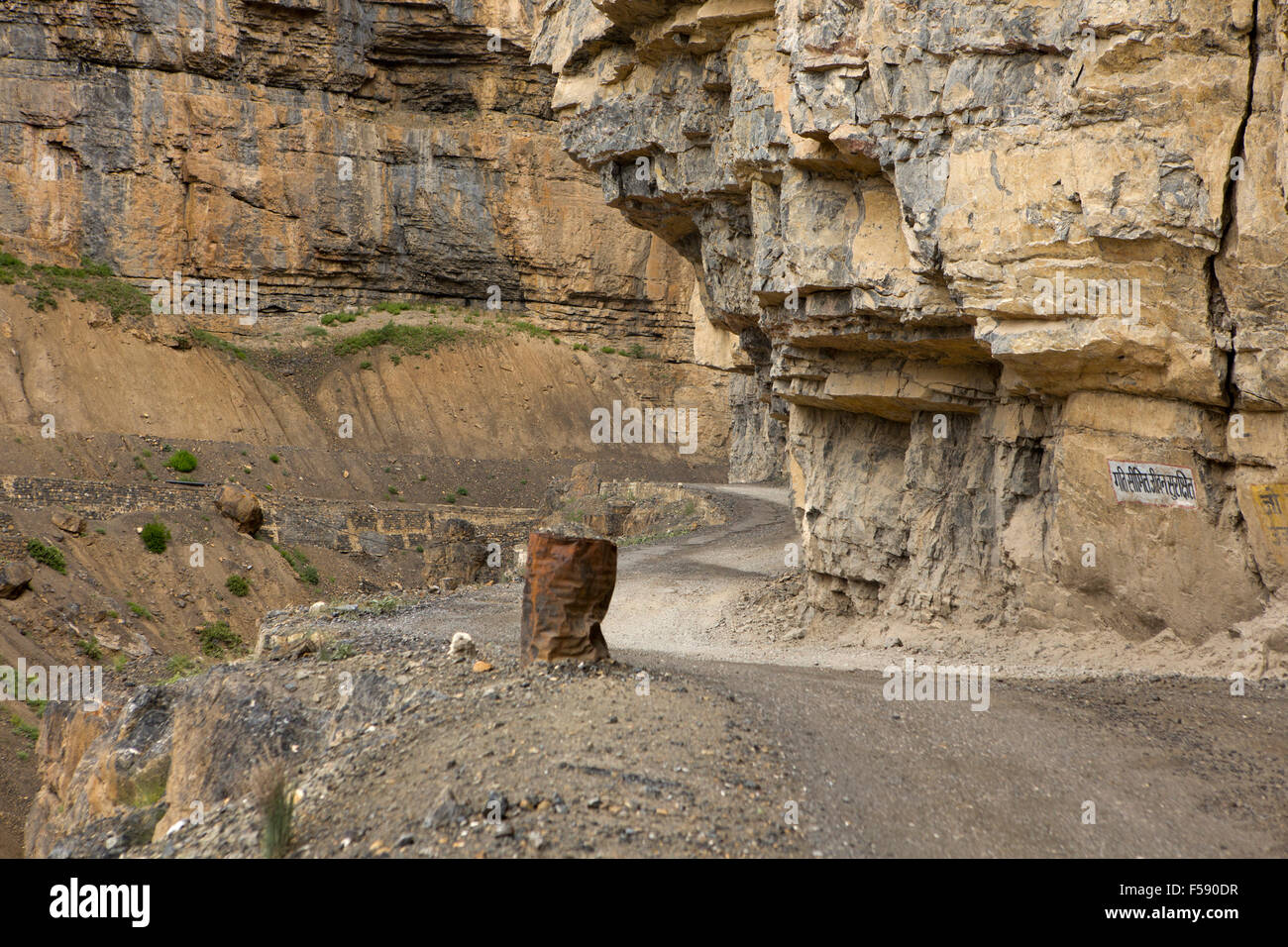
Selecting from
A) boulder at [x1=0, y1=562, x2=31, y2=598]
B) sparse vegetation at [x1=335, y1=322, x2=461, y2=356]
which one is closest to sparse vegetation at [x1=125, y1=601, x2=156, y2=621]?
boulder at [x1=0, y1=562, x2=31, y2=598]

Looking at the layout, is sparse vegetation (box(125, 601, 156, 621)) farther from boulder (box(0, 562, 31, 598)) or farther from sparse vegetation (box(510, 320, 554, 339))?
sparse vegetation (box(510, 320, 554, 339))

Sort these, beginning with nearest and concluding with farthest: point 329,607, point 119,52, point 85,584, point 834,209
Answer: point 834,209, point 329,607, point 85,584, point 119,52

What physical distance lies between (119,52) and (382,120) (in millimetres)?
12756

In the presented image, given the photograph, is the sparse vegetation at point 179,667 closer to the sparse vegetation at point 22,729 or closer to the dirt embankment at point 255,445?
the dirt embankment at point 255,445

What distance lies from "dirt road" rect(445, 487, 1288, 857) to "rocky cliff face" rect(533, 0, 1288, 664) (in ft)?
6.10

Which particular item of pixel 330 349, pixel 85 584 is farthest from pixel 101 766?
pixel 330 349

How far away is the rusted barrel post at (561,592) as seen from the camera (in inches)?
391

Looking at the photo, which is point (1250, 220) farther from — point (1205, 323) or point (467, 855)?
point (467, 855)

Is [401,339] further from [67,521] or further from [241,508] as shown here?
[67,521]

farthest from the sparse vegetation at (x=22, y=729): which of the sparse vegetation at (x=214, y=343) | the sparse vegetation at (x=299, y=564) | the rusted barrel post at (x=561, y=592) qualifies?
the sparse vegetation at (x=214, y=343)

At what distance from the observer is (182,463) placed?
3547 cm

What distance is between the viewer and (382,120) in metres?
56.3

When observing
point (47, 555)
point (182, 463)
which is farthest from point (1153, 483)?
point (182, 463)

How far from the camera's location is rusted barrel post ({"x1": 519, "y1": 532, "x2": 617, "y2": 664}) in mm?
9922
